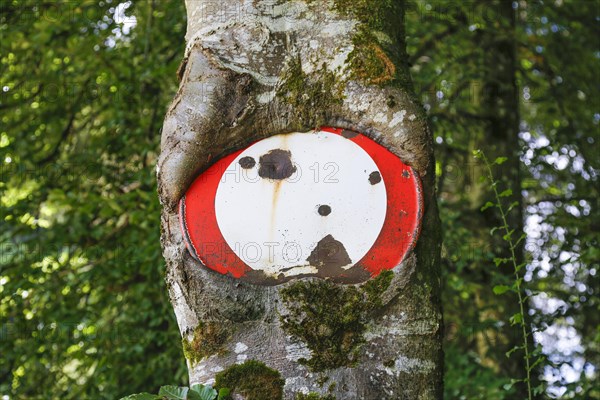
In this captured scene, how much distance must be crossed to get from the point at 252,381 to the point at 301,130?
70cm

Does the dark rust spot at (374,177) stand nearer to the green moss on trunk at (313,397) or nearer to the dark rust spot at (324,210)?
the dark rust spot at (324,210)

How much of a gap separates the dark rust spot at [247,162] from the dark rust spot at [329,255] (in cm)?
29

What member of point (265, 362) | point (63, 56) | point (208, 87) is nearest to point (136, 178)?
point (63, 56)

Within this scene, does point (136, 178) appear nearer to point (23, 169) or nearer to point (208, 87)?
point (23, 169)

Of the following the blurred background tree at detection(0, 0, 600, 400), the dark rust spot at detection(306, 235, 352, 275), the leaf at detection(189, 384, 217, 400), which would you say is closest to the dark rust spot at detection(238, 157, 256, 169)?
the dark rust spot at detection(306, 235, 352, 275)

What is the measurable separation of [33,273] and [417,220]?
108 inches

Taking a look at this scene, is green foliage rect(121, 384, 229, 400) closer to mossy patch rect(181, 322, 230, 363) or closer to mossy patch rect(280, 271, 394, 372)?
mossy patch rect(181, 322, 230, 363)

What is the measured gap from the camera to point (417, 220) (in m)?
2.13

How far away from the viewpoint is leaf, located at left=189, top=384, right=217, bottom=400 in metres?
1.89

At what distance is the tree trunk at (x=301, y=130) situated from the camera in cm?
197

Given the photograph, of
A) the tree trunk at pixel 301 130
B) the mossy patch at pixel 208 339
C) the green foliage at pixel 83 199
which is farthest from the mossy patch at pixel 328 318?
the green foliage at pixel 83 199

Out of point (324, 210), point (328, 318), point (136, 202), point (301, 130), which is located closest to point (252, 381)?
point (328, 318)

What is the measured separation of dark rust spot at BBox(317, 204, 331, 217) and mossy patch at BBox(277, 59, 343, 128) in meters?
0.24

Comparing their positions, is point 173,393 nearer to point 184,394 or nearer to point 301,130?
point 184,394
